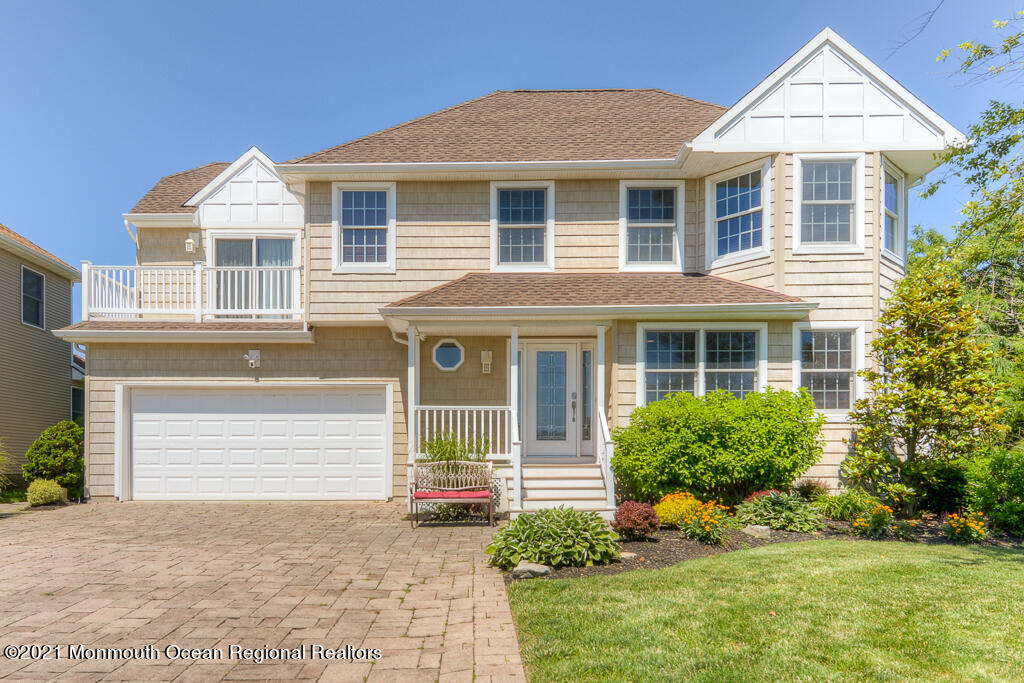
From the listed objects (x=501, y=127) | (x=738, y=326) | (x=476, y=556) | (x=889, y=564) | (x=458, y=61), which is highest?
(x=458, y=61)

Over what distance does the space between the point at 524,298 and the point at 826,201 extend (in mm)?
5369

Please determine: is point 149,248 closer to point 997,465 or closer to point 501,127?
point 501,127

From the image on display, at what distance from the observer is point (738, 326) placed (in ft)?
32.0

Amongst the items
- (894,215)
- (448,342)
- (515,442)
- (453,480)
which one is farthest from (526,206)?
(894,215)

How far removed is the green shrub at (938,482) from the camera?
8516 millimetres

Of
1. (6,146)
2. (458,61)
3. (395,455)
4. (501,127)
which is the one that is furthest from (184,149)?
(395,455)

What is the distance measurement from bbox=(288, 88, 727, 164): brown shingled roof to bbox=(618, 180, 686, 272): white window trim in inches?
20.6

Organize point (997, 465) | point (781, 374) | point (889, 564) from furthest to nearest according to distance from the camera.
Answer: point (781, 374), point (997, 465), point (889, 564)

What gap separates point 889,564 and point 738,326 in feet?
15.2

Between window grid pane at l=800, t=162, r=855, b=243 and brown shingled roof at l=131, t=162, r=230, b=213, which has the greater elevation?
brown shingled roof at l=131, t=162, r=230, b=213

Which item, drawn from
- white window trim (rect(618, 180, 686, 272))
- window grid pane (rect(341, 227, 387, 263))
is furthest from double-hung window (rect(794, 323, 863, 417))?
window grid pane (rect(341, 227, 387, 263))

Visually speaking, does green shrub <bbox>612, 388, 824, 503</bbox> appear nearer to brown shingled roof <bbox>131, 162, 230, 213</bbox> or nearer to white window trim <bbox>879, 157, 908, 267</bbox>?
white window trim <bbox>879, 157, 908, 267</bbox>

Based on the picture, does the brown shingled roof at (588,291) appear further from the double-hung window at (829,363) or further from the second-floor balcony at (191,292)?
the second-floor balcony at (191,292)

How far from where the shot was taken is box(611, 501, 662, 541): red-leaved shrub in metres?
7.34
